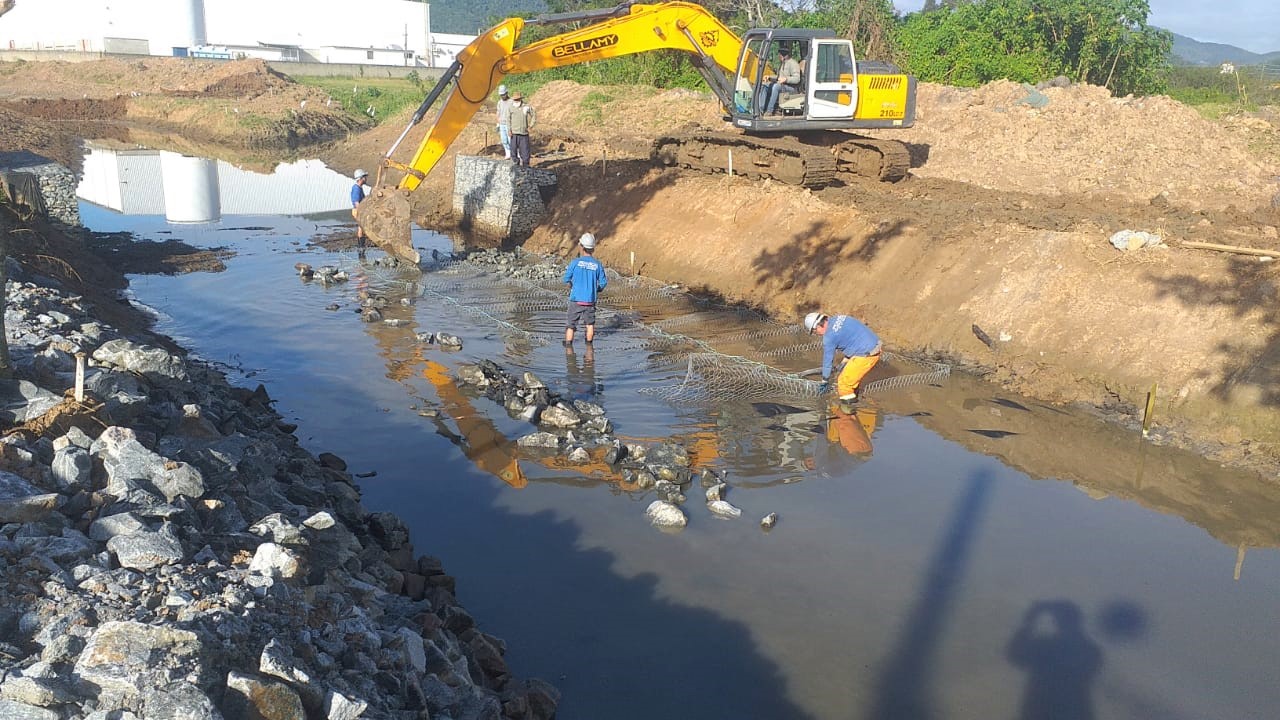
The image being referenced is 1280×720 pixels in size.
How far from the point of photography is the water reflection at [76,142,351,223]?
23.8m

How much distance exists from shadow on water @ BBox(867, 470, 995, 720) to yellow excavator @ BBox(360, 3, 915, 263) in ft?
33.1

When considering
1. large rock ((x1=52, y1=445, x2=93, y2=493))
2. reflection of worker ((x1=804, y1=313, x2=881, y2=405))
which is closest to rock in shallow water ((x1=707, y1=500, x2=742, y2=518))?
reflection of worker ((x1=804, y1=313, x2=881, y2=405))

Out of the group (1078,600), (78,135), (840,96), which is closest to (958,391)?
(1078,600)

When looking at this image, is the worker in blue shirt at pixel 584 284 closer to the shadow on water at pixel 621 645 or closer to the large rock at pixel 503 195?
the shadow on water at pixel 621 645

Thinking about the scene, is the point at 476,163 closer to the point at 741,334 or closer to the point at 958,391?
the point at 741,334

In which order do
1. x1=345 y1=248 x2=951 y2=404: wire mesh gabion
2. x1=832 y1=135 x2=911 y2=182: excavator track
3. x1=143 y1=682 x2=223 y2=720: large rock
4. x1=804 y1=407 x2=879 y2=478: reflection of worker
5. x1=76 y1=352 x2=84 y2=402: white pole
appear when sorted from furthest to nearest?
x1=832 y1=135 x2=911 y2=182: excavator track, x1=345 y1=248 x2=951 y2=404: wire mesh gabion, x1=804 y1=407 x2=879 y2=478: reflection of worker, x1=76 y1=352 x2=84 y2=402: white pole, x1=143 y1=682 x2=223 y2=720: large rock

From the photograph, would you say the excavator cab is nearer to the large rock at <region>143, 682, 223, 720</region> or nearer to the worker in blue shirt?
the worker in blue shirt

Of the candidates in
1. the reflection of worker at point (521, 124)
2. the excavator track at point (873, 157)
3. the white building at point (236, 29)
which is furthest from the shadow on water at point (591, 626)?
the white building at point (236, 29)

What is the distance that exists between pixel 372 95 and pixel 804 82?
125 ft

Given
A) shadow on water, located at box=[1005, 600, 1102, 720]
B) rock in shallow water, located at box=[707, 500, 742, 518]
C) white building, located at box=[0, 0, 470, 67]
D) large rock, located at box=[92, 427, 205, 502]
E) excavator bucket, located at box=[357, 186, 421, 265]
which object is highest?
white building, located at box=[0, 0, 470, 67]

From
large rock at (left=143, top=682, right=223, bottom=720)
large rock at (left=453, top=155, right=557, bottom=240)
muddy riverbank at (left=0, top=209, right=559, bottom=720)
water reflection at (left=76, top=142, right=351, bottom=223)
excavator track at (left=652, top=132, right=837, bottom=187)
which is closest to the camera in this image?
large rock at (left=143, top=682, right=223, bottom=720)

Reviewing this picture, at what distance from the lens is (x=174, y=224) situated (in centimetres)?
2139

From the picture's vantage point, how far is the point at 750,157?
1791cm

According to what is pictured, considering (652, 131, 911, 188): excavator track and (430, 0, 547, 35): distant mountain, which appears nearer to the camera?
(652, 131, 911, 188): excavator track
